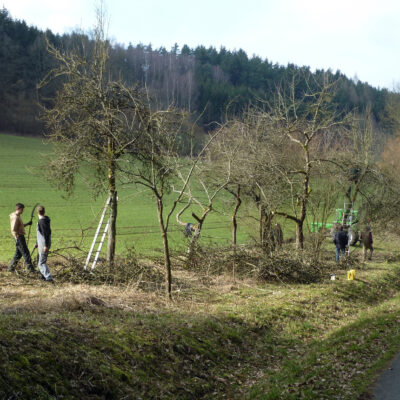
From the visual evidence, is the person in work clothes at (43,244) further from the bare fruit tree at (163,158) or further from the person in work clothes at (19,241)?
the bare fruit tree at (163,158)

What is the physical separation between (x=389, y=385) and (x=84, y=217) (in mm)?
22936

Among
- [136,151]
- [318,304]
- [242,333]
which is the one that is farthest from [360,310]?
[136,151]

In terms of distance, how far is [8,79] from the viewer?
212ft

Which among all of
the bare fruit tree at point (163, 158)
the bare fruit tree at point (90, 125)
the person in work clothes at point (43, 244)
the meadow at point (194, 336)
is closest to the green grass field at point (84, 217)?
the bare fruit tree at point (90, 125)

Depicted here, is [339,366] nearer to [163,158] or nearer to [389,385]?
[389,385]

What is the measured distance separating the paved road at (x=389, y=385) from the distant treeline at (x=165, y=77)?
97.5 ft

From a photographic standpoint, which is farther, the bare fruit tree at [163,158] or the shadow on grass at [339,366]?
the bare fruit tree at [163,158]

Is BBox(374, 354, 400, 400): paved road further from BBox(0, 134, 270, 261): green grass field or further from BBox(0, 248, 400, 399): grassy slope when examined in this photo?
BBox(0, 134, 270, 261): green grass field

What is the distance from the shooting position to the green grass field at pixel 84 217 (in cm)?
1898

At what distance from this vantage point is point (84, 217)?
28.8 m

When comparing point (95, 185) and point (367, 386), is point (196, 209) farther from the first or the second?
point (367, 386)

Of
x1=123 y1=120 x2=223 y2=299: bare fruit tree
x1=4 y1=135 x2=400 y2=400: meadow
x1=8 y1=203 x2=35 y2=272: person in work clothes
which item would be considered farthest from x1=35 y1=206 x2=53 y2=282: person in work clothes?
x1=123 y1=120 x2=223 y2=299: bare fruit tree

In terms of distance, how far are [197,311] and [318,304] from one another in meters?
4.10

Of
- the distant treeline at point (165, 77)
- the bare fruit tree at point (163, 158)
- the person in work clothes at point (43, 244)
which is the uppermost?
the distant treeline at point (165, 77)
